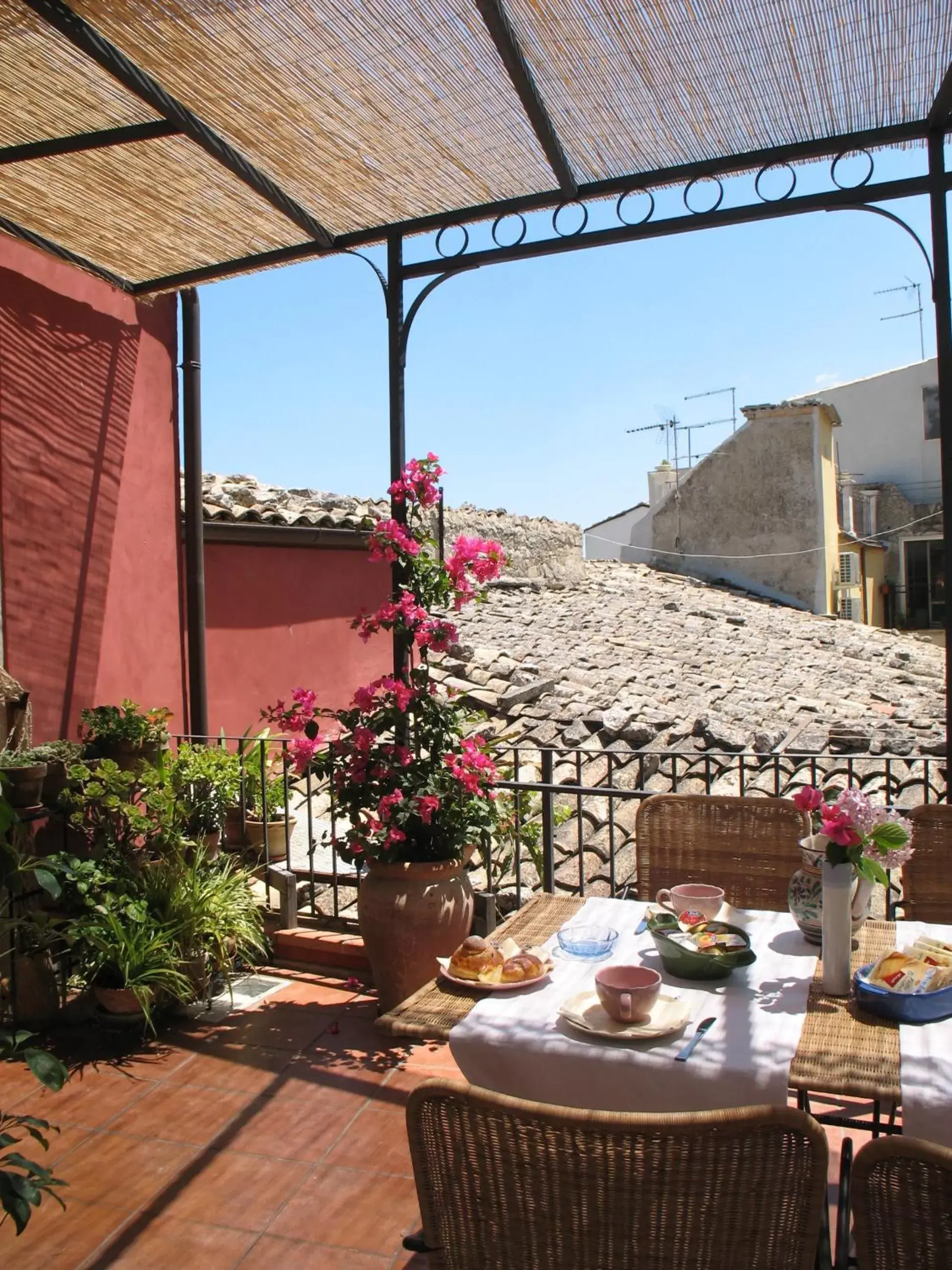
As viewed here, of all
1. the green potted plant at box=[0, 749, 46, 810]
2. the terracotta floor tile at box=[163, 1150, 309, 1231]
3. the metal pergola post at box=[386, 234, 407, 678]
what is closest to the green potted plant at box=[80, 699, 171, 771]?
the green potted plant at box=[0, 749, 46, 810]

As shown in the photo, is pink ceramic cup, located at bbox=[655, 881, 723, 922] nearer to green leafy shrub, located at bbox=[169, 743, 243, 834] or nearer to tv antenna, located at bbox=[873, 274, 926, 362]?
green leafy shrub, located at bbox=[169, 743, 243, 834]

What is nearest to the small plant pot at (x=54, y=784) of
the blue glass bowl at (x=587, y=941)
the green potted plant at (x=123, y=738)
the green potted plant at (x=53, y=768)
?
the green potted plant at (x=53, y=768)

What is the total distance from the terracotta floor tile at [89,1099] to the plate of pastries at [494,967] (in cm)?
158

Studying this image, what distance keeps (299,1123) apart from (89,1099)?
0.70m

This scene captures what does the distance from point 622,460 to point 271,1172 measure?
22888 mm

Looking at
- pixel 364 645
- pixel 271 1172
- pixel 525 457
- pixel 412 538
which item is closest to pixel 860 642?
pixel 364 645

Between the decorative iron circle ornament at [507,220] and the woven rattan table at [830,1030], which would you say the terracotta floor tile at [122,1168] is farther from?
the decorative iron circle ornament at [507,220]

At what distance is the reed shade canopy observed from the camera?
270 cm

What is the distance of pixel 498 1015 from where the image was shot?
1756mm

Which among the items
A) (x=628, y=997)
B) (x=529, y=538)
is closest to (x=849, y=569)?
(x=529, y=538)

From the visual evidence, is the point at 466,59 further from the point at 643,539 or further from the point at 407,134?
the point at 643,539

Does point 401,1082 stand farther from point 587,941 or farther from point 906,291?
point 906,291

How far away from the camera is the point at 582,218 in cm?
340

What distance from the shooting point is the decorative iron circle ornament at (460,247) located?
11.8 ft
